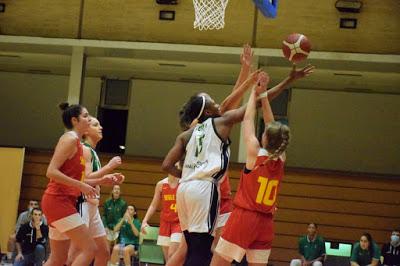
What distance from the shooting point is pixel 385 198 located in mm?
17094

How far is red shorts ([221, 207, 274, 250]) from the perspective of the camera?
5.71 meters

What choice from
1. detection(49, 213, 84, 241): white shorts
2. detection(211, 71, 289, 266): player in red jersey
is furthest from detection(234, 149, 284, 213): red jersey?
detection(49, 213, 84, 241): white shorts

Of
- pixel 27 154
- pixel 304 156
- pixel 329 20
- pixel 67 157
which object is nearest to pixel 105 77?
pixel 27 154

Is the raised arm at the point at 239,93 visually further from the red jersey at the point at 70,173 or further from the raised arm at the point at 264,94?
A: the red jersey at the point at 70,173

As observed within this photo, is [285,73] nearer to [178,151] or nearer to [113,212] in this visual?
[113,212]

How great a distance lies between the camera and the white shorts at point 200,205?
581 centimetres

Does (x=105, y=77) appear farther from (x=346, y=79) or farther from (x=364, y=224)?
(x=364, y=224)

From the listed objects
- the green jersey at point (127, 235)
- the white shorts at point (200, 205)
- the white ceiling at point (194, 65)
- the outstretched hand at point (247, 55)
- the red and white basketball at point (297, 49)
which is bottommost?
the green jersey at point (127, 235)

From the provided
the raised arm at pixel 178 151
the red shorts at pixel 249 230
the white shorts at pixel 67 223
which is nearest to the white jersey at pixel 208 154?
the raised arm at pixel 178 151

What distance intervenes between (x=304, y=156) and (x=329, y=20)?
580cm

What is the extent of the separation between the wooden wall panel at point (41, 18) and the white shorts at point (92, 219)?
36.7ft

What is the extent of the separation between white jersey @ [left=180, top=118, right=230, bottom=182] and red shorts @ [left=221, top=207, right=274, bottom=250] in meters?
0.35

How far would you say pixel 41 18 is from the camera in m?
17.5

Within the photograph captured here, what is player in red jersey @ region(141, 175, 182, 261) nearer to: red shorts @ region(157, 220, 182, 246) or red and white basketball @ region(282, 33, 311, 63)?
red shorts @ region(157, 220, 182, 246)
